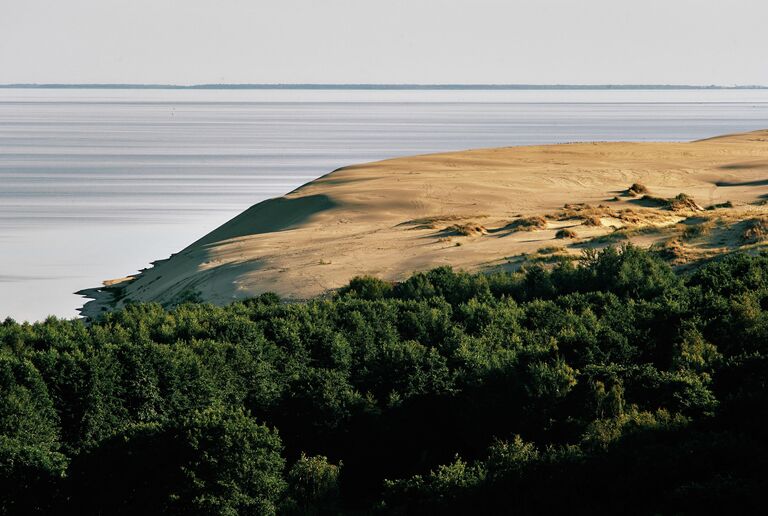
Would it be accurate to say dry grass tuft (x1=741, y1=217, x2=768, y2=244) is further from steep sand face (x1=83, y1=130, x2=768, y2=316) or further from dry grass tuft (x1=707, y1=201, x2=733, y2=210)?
dry grass tuft (x1=707, y1=201, x2=733, y2=210)

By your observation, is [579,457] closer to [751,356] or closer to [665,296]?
[751,356]

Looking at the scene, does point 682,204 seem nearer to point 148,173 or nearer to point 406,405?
point 406,405

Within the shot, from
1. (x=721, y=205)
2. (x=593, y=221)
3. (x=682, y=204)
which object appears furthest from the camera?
(x=721, y=205)

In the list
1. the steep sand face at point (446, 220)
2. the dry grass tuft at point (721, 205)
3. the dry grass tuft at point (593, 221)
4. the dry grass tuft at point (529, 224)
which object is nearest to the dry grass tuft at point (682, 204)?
the steep sand face at point (446, 220)

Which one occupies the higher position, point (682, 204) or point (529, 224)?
point (529, 224)

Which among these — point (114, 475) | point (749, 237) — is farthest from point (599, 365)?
point (749, 237)

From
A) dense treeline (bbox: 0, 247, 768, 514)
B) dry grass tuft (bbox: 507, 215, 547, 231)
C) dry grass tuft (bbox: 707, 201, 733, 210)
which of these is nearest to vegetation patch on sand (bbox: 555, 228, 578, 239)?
dry grass tuft (bbox: 507, 215, 547, 231)

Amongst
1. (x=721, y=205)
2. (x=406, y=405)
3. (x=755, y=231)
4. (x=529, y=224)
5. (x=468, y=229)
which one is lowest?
(x=406, y=405)

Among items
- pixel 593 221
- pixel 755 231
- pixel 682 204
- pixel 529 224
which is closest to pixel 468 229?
pixel 529 224
